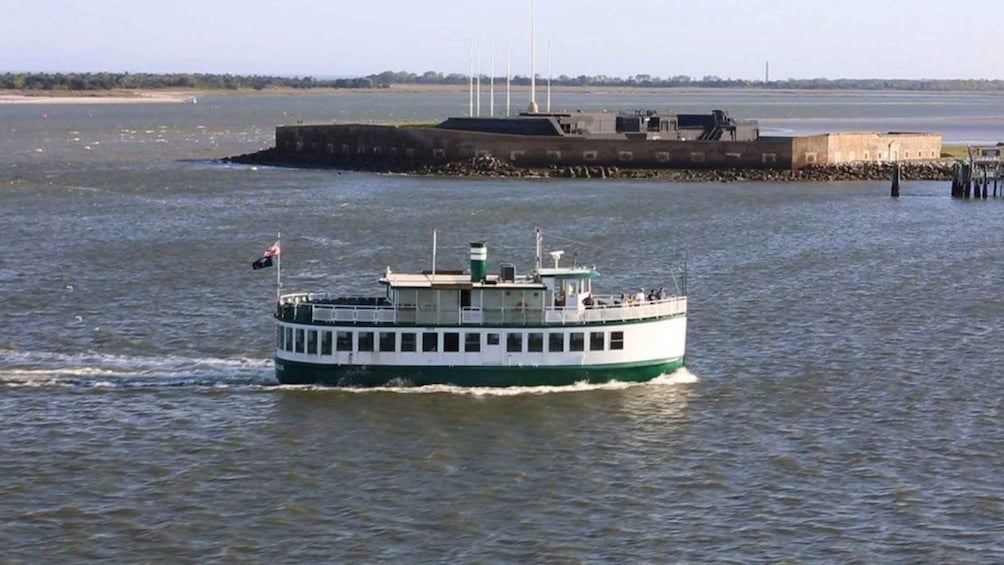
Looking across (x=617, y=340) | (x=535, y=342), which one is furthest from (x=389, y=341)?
(x=617, y=340)

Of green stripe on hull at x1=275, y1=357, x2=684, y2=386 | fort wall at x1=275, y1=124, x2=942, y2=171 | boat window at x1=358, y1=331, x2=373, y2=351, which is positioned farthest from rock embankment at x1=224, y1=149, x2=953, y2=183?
boat window at x1=358, y1=331, x2=373, y2=351

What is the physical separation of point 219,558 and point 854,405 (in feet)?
54.0

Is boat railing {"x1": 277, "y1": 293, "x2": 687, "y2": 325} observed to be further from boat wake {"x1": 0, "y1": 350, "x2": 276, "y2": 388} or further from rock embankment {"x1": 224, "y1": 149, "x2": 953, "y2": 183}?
rock embankment {"x1": 224, "y1": 149, "x2": 953, "y2": 183}

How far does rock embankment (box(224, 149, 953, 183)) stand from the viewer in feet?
334

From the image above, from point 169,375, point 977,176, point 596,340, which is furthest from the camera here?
point 977,176

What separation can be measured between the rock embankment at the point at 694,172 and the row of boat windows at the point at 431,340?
2431 inches

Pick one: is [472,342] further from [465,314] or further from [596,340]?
[596,340]

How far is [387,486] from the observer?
106 feet

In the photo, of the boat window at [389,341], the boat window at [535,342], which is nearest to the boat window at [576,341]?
the boat window at [535,342]

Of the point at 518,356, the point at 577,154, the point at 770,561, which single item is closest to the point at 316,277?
the point at 518,356

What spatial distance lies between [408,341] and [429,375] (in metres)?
0.91

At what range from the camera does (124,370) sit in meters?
42.2

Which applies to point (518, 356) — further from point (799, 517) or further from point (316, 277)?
point (316, 277)

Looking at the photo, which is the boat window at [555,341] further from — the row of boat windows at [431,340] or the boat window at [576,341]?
the boat window at [576,341]
